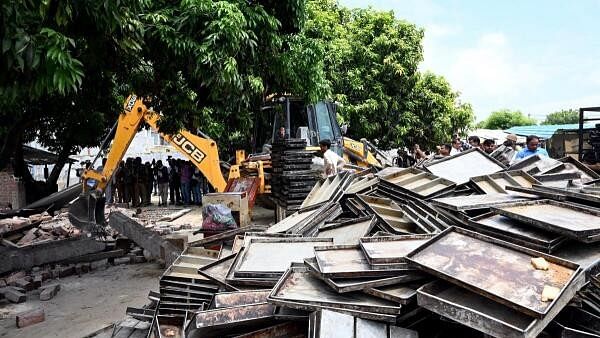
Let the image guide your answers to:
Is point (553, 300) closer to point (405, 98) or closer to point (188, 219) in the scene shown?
point (188, 219)

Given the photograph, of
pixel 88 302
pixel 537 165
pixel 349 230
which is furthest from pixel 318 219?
pixel 88 302

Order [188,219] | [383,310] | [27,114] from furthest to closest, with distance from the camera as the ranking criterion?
[188,219], [27,114], [383,310]

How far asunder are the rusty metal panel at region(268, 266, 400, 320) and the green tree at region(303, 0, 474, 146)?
15.3 meters

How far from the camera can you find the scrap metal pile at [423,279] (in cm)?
299

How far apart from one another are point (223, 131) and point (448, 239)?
15.7m

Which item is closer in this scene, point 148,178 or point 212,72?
point 212,72

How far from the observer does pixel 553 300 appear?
9.21 ft

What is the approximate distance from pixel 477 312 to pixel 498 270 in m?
0.55

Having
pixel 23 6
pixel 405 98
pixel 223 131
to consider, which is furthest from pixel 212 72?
pixel 405 98

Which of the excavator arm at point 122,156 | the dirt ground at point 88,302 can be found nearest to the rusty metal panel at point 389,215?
the dirt ground at point 88,302

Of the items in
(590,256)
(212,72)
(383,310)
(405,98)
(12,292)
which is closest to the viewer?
(383,310)

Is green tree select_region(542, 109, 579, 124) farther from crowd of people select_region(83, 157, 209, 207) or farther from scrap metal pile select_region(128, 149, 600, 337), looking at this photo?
scrap metal pile select_region(128, 149, 600, 337)

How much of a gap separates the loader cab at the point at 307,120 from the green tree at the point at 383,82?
5.94 metres

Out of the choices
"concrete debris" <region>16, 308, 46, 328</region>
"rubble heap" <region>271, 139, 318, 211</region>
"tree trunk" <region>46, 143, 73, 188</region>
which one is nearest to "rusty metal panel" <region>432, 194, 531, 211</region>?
"rubble heap" <region>271, 139, 318, 211</region>
